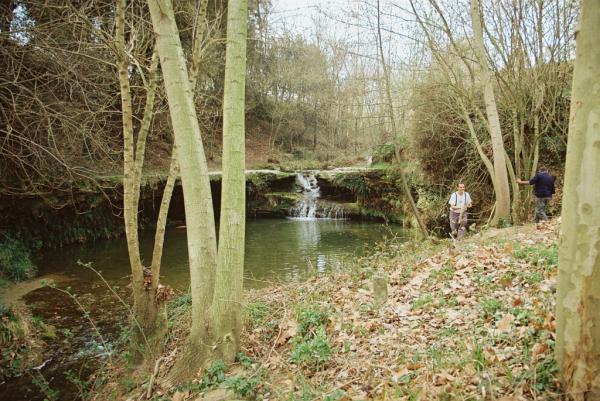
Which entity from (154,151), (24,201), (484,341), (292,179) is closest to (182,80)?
(484,341)

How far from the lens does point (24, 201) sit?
11.2 meters

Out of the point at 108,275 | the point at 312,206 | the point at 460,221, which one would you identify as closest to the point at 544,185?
the point at 460,221

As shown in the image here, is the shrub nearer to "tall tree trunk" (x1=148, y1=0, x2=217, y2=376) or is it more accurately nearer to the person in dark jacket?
"tall tree trunk" (x1=148, y1=0, x2=217, y2=376)

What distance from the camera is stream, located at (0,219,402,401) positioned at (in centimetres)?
546

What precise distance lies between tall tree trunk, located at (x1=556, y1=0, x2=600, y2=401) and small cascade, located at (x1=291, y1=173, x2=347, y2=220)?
18279 millimetres

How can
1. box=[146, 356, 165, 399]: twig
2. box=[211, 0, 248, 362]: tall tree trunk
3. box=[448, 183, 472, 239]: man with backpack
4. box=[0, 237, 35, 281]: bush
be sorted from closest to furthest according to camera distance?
box=[211, 0, 248, 362]: tall tree trunk
box=[146, 356, 165, 399]: twig
box=[0, 237, 35, 281]: bush
box=[448, 183, 472, 239]: man with backpack

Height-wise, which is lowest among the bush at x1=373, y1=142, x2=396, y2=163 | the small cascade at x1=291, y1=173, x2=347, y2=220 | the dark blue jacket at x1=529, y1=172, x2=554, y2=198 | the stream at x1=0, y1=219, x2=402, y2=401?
the stream at x1=0, y1=219, x2=402, y2=401

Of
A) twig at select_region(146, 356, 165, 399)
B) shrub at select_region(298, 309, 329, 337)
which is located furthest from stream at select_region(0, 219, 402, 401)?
shrub at select_region(298, 309, 329, 337)

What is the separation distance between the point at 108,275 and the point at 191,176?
8167mm

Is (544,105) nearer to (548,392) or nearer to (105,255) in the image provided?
(548,392)

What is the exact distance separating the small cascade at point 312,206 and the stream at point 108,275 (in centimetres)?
101

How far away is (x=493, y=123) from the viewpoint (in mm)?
9219

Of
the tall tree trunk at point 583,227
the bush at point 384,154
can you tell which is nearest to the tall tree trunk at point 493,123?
the tall tree trunk at point 583,227

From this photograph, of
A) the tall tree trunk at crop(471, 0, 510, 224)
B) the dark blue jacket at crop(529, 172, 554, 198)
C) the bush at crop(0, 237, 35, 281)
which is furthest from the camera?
the bush at crop(0, 237, 35, 281)
